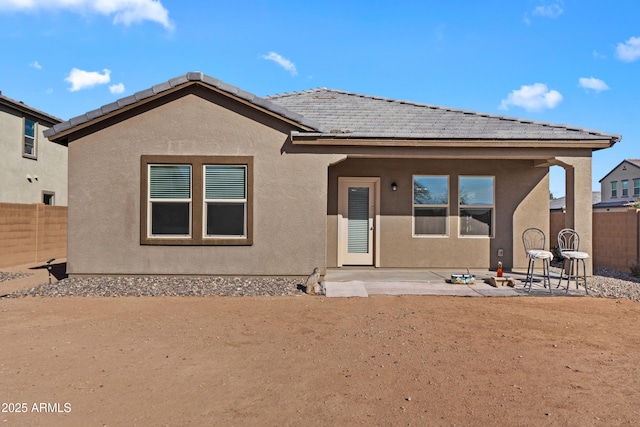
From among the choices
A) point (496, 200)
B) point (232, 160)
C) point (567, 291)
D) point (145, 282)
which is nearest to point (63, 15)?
point (232, 160)

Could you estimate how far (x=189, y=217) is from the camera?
8773 millimetres

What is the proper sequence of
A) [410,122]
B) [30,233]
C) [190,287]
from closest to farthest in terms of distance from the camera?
1. [190,287]
2. [410,122]
3. [30,233]

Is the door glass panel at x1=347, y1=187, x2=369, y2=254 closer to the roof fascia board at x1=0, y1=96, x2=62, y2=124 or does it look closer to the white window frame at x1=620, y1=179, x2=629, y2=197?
the roof fascia board at x1=0, y1=96, x2=62, y2=124

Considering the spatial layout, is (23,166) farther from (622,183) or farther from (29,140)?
(622,183)

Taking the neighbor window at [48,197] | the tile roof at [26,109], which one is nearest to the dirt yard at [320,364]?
the tile roof at [26,109]

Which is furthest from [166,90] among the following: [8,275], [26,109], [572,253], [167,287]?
[26,109]

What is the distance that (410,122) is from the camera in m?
9.84

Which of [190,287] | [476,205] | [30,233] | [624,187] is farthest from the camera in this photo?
[624,187]

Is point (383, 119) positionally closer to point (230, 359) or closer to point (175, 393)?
point (230, 359)

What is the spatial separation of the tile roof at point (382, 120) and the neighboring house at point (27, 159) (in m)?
10.2

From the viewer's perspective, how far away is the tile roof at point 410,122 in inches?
349

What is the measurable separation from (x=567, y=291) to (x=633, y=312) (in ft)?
4.22

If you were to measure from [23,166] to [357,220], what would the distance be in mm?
15119

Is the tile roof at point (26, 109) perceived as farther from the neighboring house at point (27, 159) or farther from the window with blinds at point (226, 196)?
the window with blinds at point (226, 196)
